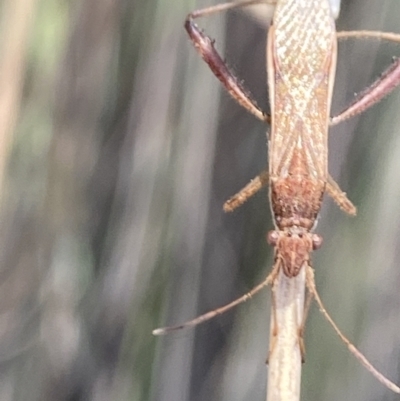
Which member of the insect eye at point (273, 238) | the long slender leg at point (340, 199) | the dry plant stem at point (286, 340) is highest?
the long slender leg at point (340, 199)

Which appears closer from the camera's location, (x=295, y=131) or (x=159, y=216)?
(x=295, y=131)

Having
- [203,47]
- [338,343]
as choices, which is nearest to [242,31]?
[203,47]

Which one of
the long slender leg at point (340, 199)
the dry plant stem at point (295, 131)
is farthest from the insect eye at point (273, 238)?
the long slender leg at point (340, 199)

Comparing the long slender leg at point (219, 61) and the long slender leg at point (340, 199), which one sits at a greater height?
the long slender leg at point (219, 61)

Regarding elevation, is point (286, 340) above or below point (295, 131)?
below

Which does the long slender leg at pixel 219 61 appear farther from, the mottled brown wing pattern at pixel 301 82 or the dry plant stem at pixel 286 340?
the dry plant stem at pixel 286 340

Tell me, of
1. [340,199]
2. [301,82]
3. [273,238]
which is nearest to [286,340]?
[273,238]

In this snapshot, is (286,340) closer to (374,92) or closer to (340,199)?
(340,199)
